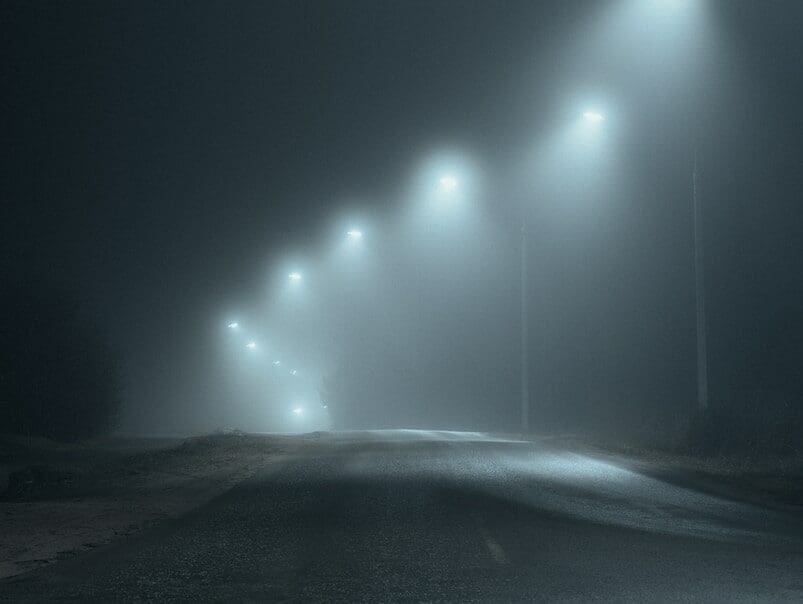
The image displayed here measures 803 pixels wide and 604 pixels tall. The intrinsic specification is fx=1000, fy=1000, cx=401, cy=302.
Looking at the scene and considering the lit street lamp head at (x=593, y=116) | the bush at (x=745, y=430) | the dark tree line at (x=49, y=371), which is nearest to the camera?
the bush at (x=745, y=430)

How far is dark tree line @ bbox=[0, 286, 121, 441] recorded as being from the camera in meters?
44.6

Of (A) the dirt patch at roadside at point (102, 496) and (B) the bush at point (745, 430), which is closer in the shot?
(A) the dirt patch at roadside at point (102, 496)

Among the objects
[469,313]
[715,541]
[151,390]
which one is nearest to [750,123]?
[469,313]

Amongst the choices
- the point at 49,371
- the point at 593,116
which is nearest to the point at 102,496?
the point at 593,116

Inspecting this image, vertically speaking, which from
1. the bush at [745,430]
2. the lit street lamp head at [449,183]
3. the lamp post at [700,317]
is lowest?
the bush at [745,430]

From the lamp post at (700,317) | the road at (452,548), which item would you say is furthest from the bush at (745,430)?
the road at (452,548)

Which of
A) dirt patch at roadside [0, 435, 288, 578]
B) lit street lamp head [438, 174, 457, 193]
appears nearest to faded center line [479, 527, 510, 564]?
dirt patch at roadside [0, 435, 288, 578]

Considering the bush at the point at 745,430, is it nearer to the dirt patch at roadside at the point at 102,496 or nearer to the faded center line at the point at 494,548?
the dirt patch at roadside at the point at 102,496

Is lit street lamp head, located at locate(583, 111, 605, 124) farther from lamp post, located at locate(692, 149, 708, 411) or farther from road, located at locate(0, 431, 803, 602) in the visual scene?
road, located at locate(0, 431, 803, 602)

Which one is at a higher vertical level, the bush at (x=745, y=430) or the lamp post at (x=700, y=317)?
the lamp post at (x=700, y=317)

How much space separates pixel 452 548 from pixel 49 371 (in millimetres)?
39204

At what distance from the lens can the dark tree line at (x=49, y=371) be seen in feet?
146

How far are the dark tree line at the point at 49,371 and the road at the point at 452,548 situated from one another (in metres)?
30.3

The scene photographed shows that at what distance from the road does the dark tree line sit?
30.3 metres
